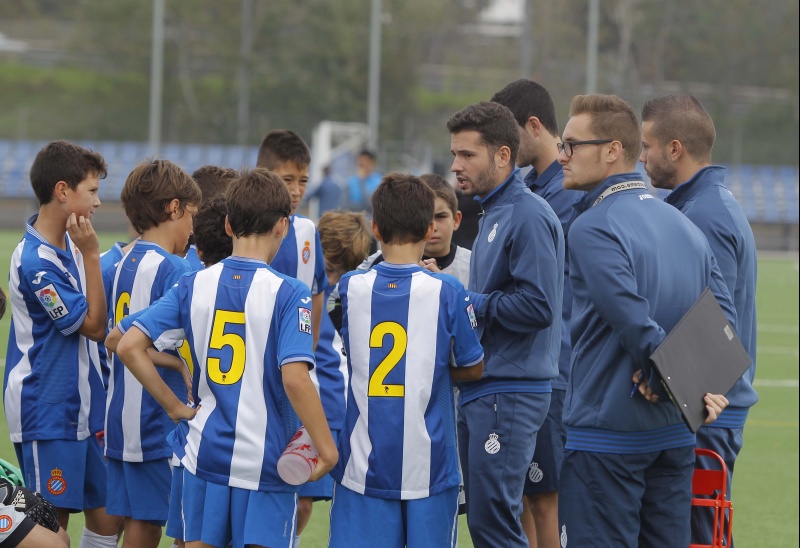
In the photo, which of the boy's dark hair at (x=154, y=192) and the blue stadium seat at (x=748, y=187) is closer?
the boy's dark hair at (x=154, y=192)

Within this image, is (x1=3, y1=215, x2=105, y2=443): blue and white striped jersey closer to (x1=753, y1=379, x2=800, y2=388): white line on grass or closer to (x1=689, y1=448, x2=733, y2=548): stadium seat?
(x1=689, y1=448, x2=733, y2=548): stadium seat

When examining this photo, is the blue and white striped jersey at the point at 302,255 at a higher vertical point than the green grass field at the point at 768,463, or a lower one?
higher

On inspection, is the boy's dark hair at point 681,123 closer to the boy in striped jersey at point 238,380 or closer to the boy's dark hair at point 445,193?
the boy's dark hair at point 445,193

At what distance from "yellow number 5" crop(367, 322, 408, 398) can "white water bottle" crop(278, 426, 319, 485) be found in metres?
0.31

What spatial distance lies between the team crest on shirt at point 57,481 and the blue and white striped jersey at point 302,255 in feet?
4.42

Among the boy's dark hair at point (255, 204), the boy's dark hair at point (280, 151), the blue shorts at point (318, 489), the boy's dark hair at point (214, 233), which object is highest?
the boy's dark hair at point (280, 151)

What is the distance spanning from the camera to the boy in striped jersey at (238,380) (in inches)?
139

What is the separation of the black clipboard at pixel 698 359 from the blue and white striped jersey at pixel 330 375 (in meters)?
2.13

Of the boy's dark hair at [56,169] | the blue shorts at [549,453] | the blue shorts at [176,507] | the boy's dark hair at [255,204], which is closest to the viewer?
the boy's dark hair at [255,204]

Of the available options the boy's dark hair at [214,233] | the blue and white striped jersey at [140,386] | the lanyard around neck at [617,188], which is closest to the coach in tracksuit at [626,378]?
the lanyard around neck at [617,188]

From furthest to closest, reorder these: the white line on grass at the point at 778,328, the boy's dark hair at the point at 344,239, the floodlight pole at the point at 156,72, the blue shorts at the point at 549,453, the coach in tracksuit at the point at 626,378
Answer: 1. the floodlight pole at the point at 156,72
2. the white line on grass at the point at 778,328
3. the boy's dark hair at the point at 344,239
4. the blue shorts at the point at 549,453
5. the coach in tracksuit at the point at 626,378

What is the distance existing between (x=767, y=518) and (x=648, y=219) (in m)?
3.51

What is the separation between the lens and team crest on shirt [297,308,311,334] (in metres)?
3.54

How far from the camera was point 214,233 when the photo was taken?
Answer: 3.99 m
